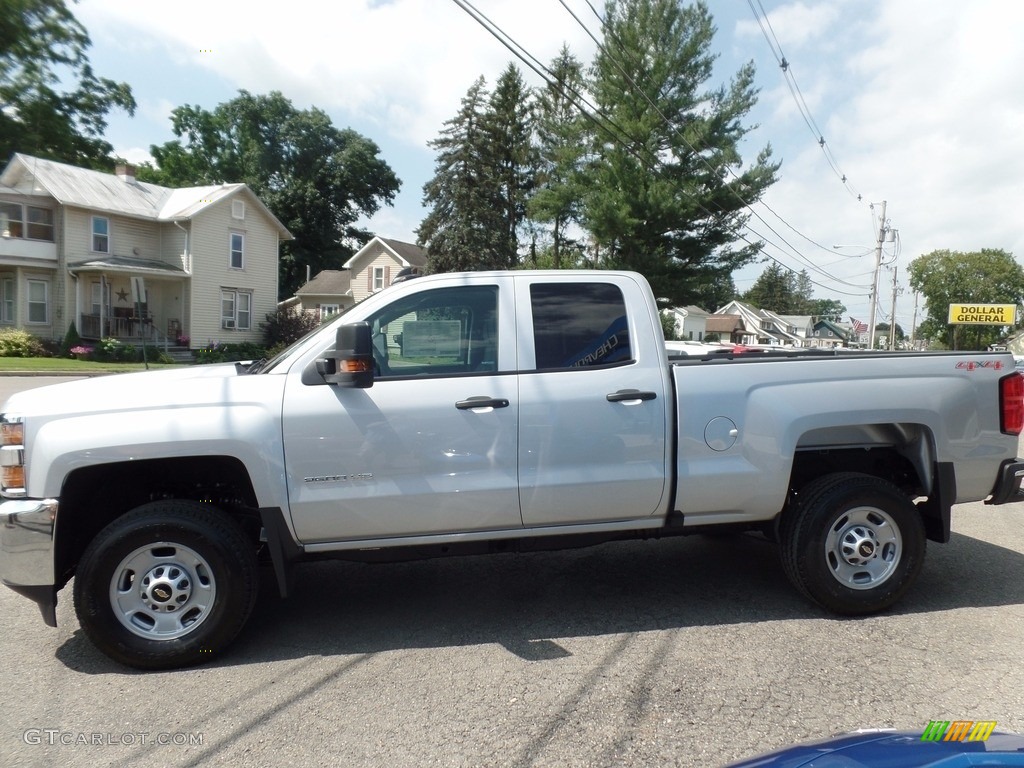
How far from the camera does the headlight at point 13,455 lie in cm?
411

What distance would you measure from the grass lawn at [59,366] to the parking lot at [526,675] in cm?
2137

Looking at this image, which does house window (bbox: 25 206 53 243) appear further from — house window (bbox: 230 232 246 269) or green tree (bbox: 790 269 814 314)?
green tree (bbox: 790 269 814 314)

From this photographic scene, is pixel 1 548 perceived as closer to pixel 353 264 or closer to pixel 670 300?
pixel 670 300

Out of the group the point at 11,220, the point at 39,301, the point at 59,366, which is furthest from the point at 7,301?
the point at 59,366

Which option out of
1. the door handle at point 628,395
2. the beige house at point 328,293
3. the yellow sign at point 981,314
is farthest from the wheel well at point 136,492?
the yellow sign at point 981,314

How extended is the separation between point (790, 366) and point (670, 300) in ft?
91.9

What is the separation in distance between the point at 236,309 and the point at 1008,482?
37.3 meters

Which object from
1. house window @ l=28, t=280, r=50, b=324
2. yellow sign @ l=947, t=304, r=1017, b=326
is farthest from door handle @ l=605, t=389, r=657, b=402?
yellow sign @ l=947, t=304, r=1017, b=326

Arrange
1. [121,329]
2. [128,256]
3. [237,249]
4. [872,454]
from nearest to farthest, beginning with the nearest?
[872,454]
[121,329]
[128,256]
[237,249]

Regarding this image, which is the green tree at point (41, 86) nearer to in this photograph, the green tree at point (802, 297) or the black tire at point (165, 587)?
the black tire at point (165, 587)

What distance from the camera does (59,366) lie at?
26.9 m

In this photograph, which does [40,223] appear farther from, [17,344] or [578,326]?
[578,326]

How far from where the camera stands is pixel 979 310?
2736 inches

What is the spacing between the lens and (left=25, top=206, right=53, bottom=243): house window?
1271 inches
